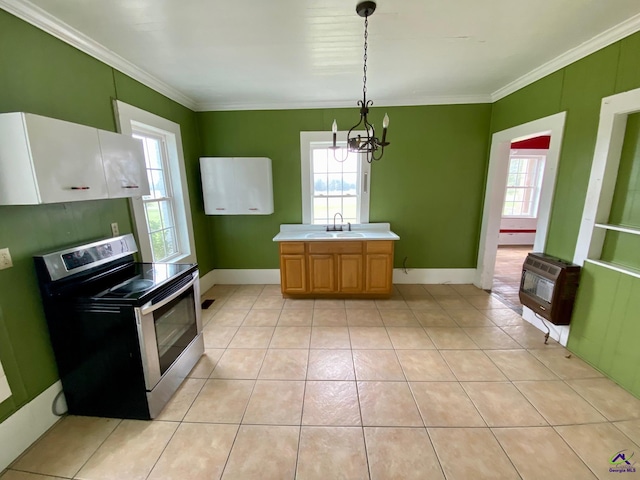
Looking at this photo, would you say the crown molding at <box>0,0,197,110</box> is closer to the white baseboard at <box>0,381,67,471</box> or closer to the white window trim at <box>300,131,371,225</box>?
the white window trim at <box>300,131,371,225</box>

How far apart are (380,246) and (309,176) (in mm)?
1380

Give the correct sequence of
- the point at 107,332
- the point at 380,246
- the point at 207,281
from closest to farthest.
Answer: the point at 107,332 < the point at 380,246 < the point at 207,281

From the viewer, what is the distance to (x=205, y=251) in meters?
3.77

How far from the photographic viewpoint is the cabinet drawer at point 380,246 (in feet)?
10.6

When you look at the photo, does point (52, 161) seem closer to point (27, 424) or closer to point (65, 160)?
point (65, 160)

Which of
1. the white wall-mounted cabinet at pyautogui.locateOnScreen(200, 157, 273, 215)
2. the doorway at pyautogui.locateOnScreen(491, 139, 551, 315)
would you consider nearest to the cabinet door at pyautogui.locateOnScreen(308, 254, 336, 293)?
the white wall-mounted cabinet at pyautogui.locateOnScreen(200, 157, 273, 215)

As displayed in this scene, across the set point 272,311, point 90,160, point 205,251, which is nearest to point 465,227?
point 272,311

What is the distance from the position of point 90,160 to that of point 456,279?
4.29 metres

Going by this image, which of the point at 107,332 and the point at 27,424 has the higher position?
the point at 107,332

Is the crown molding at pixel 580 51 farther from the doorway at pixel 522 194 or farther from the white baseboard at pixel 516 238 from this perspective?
the white baseboard at pixel 516 238

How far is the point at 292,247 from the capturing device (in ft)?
10.8

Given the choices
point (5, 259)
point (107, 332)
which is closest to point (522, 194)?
point (107, 332)

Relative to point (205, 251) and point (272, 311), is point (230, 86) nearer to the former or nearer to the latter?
point (205, 251)
